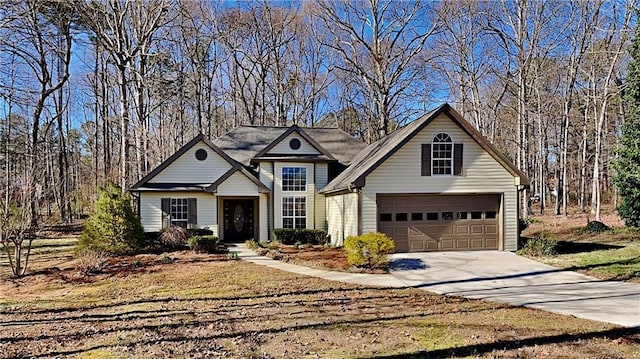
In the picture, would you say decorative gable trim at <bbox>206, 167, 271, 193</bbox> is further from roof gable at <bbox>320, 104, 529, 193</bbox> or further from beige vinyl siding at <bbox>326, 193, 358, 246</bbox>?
roof gable at <bbox>320, 104, 529, 193</bbox>

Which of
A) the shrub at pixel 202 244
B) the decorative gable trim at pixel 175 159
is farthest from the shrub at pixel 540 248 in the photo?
the decorative gable trim at pixel 175 159

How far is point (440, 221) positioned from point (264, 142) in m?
11.4

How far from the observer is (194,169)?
2011cm

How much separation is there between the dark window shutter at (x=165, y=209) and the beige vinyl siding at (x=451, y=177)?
31.8 feet

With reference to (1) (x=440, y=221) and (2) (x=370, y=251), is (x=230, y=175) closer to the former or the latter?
(2) (x=370, y=251)

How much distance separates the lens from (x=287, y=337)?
671 cm

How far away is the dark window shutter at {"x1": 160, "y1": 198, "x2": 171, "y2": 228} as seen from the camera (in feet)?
63.6

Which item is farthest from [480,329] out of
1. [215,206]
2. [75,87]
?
[75,87]

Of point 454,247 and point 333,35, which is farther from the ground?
point 333,35

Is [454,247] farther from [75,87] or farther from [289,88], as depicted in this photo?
[75,87]

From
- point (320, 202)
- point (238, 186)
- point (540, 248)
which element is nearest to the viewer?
point (540, 248)

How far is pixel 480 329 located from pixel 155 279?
27.7 ft

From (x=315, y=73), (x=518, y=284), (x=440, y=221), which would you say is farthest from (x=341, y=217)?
(x=315, y=73)

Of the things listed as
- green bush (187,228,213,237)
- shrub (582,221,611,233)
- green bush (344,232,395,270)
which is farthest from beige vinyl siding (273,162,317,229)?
shrub (582,221,611,233)
